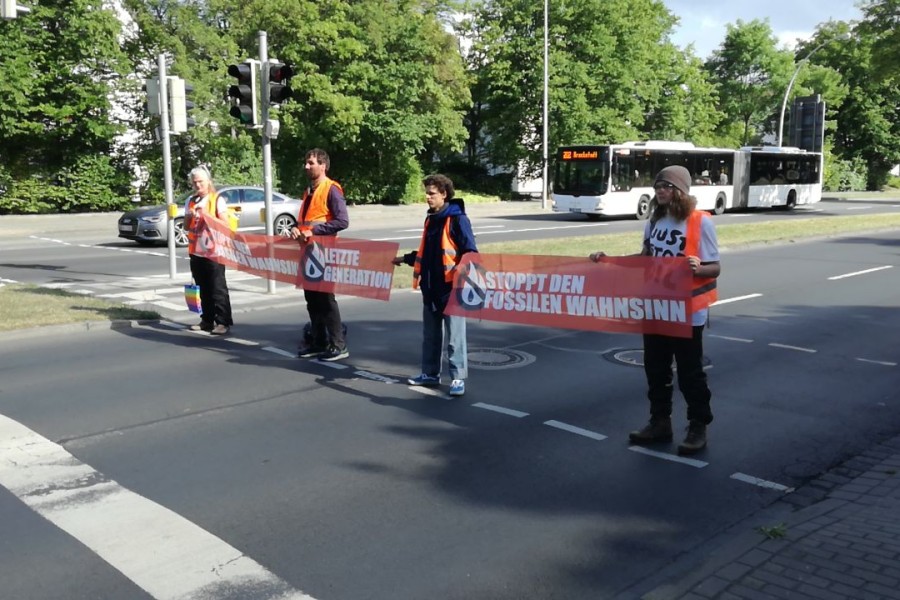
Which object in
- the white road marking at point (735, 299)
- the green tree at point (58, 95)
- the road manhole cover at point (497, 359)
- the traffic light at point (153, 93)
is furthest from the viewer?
the green tree at point (58, 95)

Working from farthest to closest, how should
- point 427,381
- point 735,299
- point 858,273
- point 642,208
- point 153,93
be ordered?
point 642,208
point 858,273
point 153,93
point 735,299
point 427,381

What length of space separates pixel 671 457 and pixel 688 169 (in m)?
28.3

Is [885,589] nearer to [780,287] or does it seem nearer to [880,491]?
[880,491]

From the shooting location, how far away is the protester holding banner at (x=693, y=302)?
17.6ft

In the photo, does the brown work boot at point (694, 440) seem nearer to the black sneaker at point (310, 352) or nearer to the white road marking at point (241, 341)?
the black sneaker at point (310, 352)

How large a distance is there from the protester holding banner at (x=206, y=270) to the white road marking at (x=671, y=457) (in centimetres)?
569

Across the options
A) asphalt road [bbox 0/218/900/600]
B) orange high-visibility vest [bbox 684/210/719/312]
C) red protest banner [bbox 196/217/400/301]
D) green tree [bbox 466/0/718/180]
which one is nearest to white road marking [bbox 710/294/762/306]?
asphalt road [bbox 0/218/900/600]

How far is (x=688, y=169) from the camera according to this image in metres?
32.1

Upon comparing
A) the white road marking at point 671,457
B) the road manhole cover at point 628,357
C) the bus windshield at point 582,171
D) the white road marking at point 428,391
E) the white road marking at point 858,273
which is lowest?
the white road marking at point 671,457

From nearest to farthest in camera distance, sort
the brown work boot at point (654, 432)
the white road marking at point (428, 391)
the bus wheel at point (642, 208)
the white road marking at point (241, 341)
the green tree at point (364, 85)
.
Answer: the brown work boot at point (654, 432)
the white road marking at point (428, 391)
the white road marking at point (241, 341)
the bus wheel at point (642, 208)
the green tree at point (364, 85)

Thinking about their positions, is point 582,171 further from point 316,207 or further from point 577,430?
point 577,430

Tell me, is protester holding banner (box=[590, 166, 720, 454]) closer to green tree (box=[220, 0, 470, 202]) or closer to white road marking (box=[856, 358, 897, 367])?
white road marking (box=[856, 358, 897, 367])

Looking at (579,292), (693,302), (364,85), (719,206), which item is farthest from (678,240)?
(719,206)

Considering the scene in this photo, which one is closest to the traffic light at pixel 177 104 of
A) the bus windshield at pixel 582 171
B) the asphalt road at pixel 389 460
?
the asphalt road at pixel 389 460
